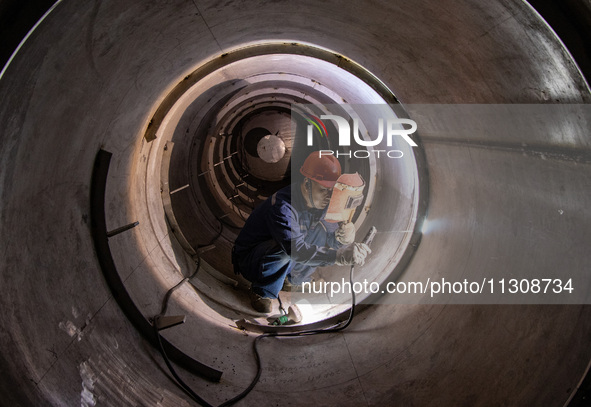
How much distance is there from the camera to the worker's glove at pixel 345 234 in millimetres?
4207

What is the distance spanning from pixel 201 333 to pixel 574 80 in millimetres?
3102

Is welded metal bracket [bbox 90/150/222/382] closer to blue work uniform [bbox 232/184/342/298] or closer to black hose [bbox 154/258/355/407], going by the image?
black hose [bbox 154/258/355/407]

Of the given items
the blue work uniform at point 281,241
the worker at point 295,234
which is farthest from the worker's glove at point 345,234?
the blue work uniform at point 281,241

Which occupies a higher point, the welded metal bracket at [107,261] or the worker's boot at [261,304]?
the welded metal bracket at [107,261]

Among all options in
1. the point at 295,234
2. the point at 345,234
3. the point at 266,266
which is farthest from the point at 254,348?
the point at 345,234

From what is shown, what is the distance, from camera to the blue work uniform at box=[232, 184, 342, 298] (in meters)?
3.68

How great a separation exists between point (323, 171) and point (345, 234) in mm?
709

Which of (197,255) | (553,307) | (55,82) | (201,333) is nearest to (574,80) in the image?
(553,307)

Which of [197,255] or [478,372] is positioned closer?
[478,372]

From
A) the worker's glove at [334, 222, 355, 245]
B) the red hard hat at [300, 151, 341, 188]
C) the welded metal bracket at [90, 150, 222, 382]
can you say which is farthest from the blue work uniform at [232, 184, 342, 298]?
the welded metal bracket at [90, 150, 222, 382]

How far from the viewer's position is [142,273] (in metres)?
3.34

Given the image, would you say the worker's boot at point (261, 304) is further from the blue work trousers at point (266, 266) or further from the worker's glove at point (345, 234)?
the worker's glove at point (345, 234)

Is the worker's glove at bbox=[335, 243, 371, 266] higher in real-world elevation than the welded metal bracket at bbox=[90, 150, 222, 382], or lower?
lower

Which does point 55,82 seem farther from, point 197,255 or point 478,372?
point 197,255
